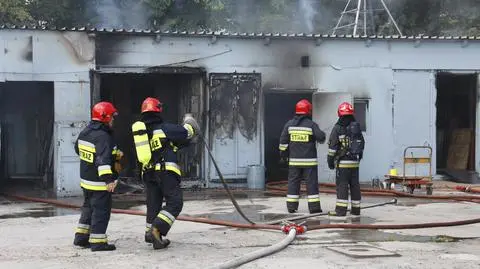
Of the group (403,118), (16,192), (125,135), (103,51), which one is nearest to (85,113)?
(103,51)

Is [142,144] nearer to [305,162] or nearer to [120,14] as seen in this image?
[305,162]

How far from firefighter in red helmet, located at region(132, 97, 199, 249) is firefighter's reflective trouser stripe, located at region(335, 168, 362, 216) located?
311 centimetres

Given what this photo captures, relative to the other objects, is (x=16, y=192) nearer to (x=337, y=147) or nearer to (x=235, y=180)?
(x=235, y=180)

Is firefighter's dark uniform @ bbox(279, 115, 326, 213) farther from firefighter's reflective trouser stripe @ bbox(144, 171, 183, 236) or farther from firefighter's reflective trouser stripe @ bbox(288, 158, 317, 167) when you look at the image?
firefighter's reflective trouser stripe @ bbox(144, 171, 183, 236)

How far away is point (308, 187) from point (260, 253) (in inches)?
129

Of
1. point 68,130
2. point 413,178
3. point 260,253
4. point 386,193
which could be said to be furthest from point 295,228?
point 68,130

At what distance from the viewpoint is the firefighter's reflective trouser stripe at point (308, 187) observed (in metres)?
9.30

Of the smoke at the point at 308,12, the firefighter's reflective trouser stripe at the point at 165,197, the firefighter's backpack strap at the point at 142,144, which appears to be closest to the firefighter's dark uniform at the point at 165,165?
the firefighter's reflective trouser stripe at the point at 165,197

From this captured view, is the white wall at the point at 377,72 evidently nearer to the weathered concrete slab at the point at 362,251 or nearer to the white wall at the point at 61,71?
the white wall at the point at 61,71

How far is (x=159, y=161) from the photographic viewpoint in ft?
22.1

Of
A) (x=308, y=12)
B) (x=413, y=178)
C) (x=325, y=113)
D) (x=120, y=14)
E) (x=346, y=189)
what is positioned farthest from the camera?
(x=308, y=12)

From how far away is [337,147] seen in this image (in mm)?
9188

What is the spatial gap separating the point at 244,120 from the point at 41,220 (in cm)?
570

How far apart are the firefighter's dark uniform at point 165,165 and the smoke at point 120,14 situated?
16204mm
